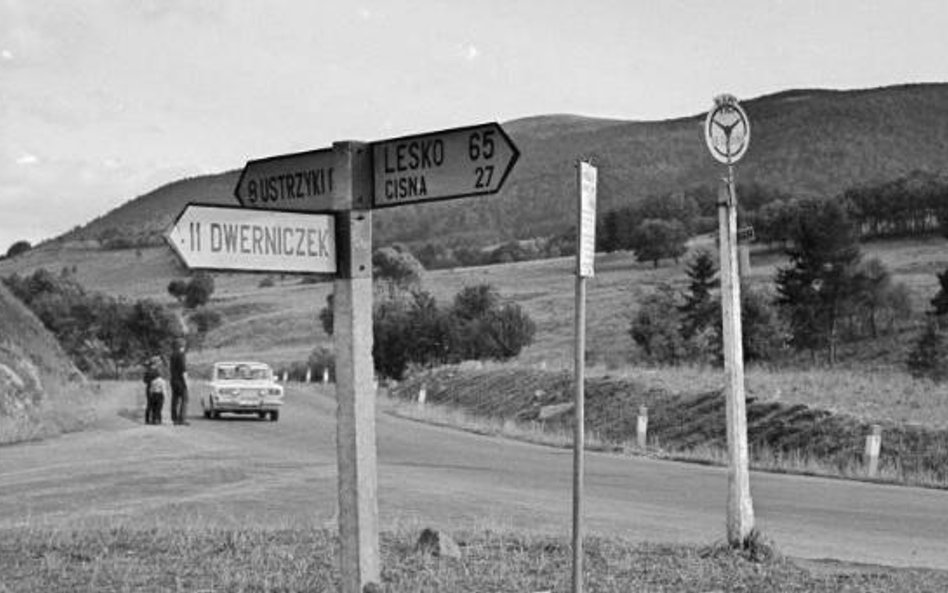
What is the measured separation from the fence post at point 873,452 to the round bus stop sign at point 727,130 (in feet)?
36.6

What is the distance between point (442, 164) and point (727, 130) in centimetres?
412

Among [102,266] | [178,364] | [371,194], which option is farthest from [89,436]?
[102,266]

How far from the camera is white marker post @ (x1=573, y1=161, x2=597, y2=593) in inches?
270

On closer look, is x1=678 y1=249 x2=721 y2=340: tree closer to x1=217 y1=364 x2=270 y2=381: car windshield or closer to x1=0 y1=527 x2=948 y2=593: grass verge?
x1=217 y1=364 x2=270 y2=381: car windshield

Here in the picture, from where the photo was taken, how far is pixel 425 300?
69.6 m

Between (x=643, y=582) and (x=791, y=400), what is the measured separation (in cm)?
1976

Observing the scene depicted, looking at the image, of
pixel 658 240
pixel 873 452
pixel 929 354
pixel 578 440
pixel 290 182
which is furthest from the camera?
pixel 658 240

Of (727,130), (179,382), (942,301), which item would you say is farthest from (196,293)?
(727,130)

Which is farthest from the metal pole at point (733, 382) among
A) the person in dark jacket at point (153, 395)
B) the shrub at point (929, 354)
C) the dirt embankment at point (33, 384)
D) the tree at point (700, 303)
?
the tree at point (700, 303)

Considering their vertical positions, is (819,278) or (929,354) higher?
(819,278)

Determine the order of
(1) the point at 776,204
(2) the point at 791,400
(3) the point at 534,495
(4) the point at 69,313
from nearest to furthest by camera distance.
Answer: (3) the point at 534,495 < (2) the point at 791,400 < (4) the point at 69,313 < (1) the point at 776,204

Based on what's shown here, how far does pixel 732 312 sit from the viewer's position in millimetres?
10266

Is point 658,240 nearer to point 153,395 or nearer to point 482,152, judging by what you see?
point 153,395

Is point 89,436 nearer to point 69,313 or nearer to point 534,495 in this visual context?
point 534,495
